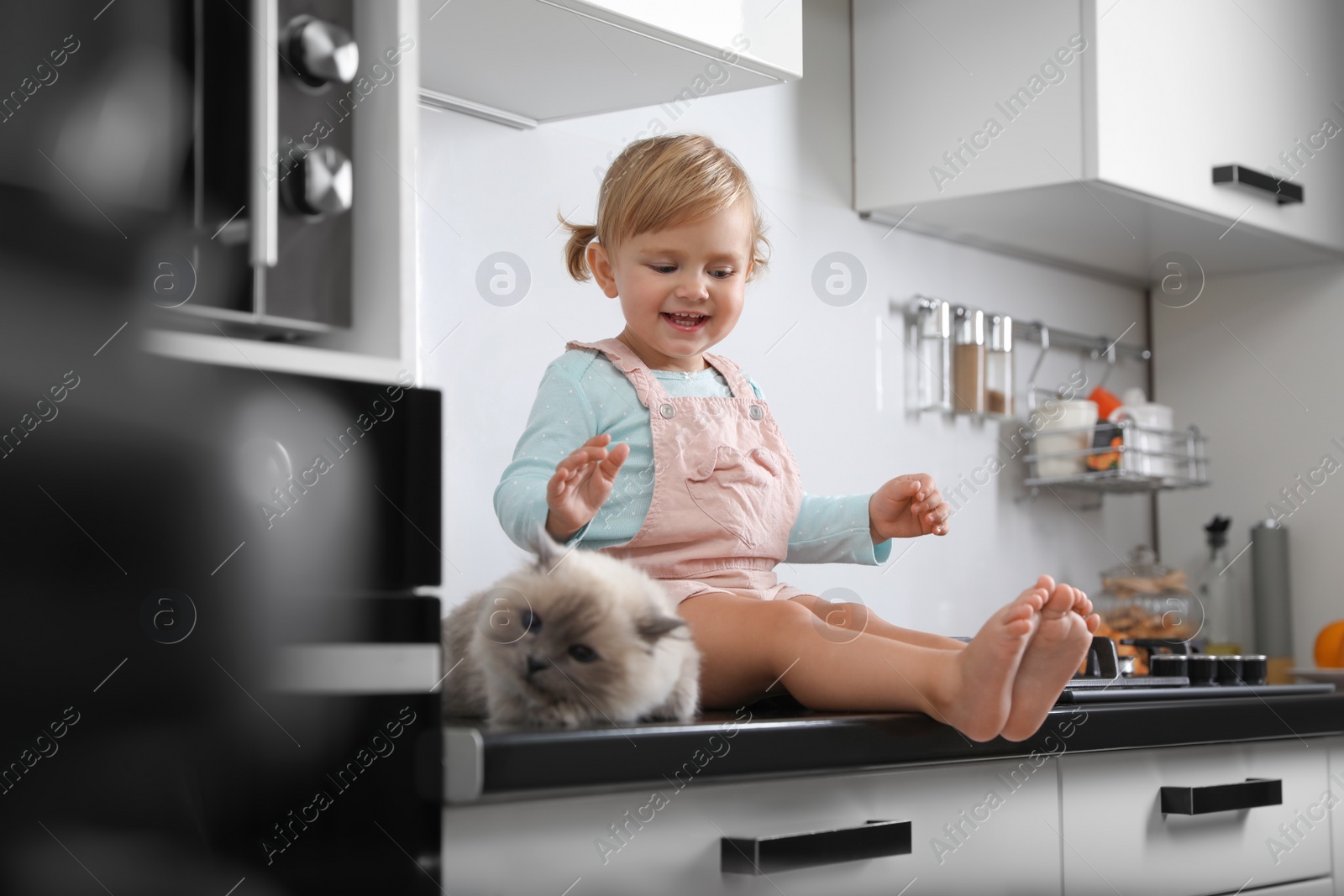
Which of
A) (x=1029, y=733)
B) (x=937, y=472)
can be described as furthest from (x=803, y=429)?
(x=1029, y=733)

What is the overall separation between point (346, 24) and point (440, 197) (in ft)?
2.28

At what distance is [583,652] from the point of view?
2.48 feet

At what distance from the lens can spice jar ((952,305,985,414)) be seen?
6.44ft

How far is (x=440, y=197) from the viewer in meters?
1.41

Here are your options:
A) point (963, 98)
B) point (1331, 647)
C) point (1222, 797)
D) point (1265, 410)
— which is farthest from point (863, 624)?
point (1265, 410)

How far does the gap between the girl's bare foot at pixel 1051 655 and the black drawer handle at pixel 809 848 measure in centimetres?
11

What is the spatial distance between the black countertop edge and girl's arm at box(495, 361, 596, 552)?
0.19m

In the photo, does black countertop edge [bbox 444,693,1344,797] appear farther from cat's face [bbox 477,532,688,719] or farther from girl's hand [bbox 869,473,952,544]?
girl's hand [bbox 869,473,952,544]

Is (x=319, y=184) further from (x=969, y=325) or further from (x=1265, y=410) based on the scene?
(x=1265, y=410)

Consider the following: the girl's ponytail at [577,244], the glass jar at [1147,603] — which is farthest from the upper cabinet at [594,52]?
the glass jar at [1147,603]

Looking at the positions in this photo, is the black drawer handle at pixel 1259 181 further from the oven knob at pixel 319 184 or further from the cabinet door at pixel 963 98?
the oven knob at pixel 319 184

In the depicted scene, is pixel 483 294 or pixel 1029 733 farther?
pixel 483 294

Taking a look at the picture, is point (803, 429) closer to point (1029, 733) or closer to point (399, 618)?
point (1029, 733)

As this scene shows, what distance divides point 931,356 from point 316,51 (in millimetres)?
1406
